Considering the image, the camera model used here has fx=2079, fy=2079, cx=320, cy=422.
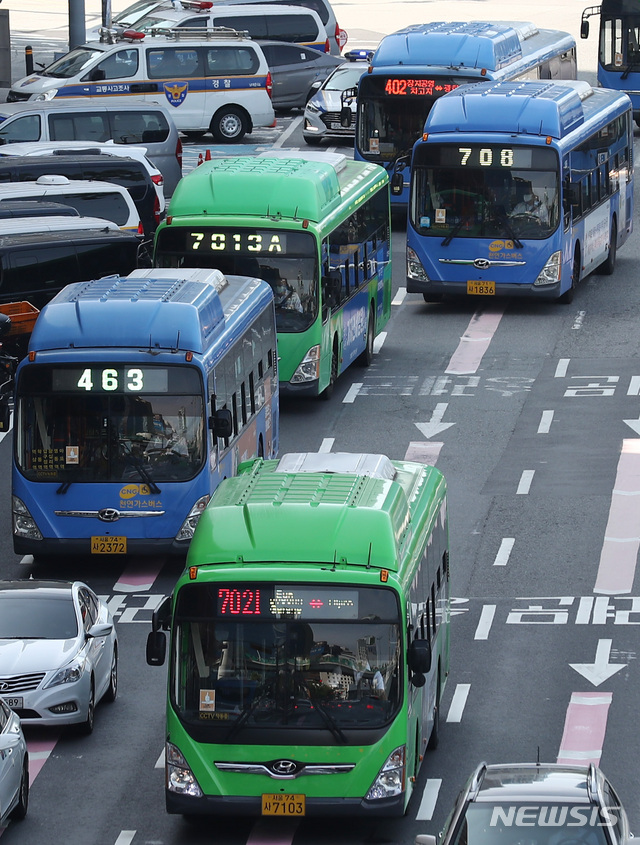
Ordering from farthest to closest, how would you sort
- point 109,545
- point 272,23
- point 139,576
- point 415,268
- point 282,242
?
point 272,23
point 415,268
point 282,242
point 139,576
point 109,545

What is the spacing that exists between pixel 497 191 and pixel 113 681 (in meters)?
17.0

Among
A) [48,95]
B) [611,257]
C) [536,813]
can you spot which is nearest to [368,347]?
[611,257]

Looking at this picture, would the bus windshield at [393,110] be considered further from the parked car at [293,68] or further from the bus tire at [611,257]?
the parked car at [293,68]

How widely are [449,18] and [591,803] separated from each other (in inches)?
2410

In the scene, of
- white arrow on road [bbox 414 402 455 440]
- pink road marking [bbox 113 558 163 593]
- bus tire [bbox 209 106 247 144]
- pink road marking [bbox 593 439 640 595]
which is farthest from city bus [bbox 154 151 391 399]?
bus tire [bbox 209 106 247 144]

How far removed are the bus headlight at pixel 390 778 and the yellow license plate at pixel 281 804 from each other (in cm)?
52

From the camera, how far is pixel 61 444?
76.4 feet

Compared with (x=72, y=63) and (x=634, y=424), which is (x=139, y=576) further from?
(x=72, y=63)

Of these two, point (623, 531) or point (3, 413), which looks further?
point (3, 413)

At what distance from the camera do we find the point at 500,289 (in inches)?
1391

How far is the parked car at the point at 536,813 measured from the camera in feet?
42.4

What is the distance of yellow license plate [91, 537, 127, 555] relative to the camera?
23.3 meters

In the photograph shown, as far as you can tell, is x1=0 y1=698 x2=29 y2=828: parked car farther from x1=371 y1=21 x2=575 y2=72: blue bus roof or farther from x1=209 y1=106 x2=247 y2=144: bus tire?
x1=209 y1=106 x2=247 y2=144: bus tire

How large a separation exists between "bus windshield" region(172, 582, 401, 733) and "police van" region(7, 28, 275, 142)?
1349 inches
